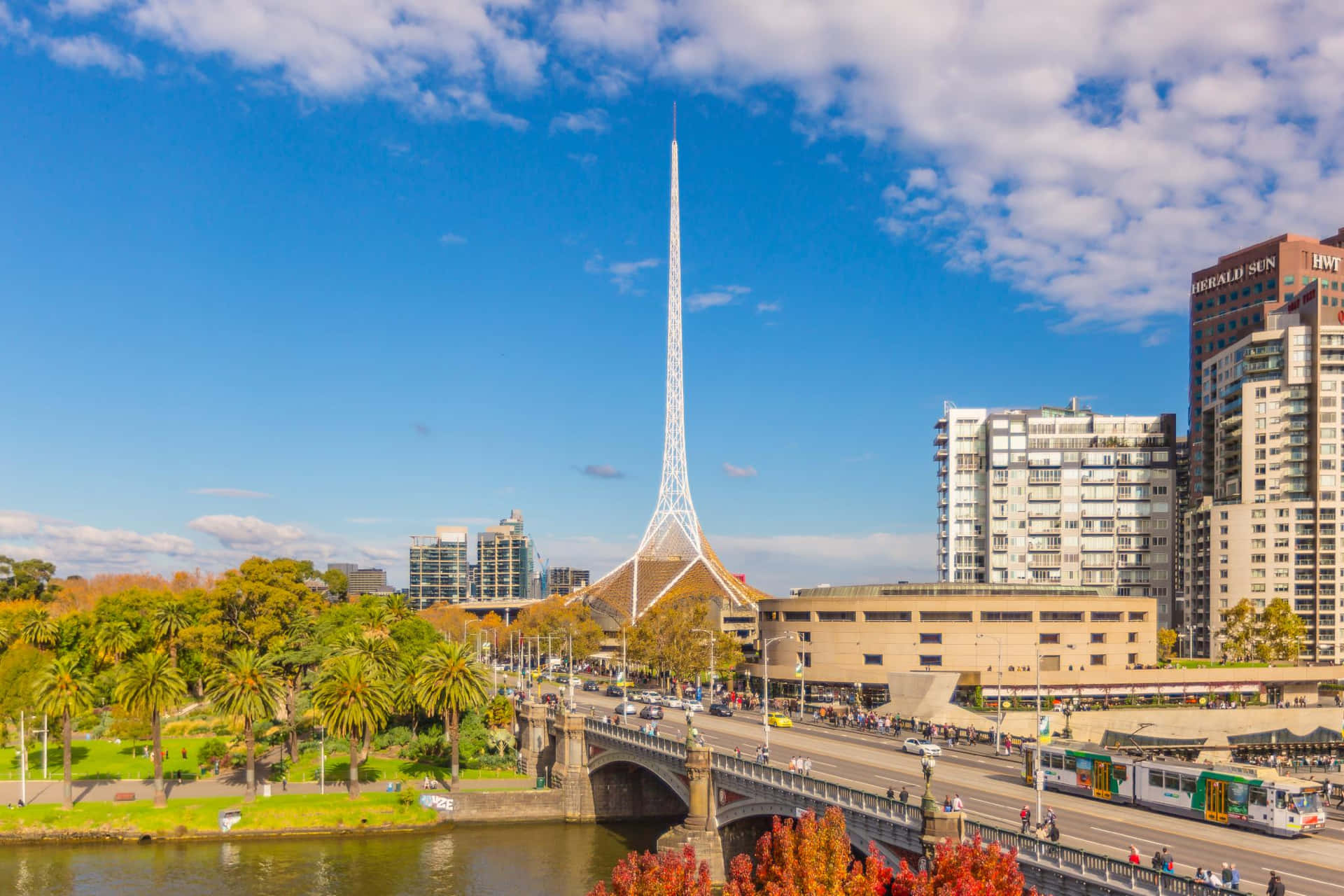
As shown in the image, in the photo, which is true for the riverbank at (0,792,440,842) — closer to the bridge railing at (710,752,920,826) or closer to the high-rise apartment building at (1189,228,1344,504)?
the bridge railing at (710,752,920,826)

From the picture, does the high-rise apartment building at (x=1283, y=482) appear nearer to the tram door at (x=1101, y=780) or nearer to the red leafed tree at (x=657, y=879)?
the tram door at (x=1101, y=780)

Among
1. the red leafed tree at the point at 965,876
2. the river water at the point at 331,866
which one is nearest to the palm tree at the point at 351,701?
the river water at the point at 331,866

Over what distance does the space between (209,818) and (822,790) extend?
4651 cm

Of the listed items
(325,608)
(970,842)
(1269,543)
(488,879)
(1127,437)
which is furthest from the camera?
(1127,437)

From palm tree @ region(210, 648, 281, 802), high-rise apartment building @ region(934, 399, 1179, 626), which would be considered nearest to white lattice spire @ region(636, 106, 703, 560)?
high-rise apartment building @ region(934, 399, 1179, 626)

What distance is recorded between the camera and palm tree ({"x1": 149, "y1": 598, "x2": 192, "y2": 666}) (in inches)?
4360

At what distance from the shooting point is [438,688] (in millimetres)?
88125

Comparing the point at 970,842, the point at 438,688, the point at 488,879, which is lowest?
the point at 488,879

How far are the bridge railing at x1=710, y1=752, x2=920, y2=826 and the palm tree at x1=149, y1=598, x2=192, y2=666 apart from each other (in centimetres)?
A: 6915

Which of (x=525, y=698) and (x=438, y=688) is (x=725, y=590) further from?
(x=438, y=688)

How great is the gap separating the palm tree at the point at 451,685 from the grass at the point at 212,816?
6919 mm

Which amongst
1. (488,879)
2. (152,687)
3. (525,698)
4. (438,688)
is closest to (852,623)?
(525,698)

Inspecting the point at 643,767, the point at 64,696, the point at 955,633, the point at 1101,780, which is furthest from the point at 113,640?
the point at 1101,780

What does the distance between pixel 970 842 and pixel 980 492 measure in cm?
15557
